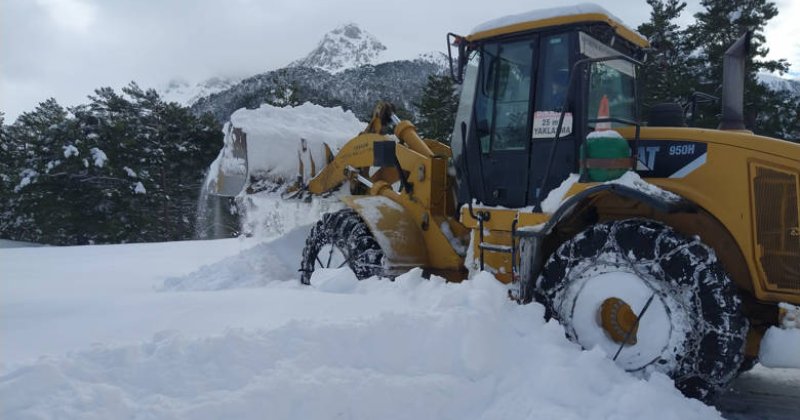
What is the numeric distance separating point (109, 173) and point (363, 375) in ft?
88.6

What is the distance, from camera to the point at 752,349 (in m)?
3.60

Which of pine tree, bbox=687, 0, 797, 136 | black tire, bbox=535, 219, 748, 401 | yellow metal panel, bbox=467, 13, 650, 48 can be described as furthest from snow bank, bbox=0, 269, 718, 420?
pine tree, bbox=687, 0, 797, 136

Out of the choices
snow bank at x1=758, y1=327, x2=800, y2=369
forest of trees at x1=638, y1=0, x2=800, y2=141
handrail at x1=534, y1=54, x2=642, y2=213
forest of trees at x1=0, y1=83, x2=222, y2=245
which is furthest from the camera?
forest of trees at x1=0, y1=83, x2=222, y2=245

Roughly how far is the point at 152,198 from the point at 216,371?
26953 millimetres

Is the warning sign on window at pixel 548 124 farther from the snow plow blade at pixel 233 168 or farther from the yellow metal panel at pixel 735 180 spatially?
the snow plow blade at pixel 233 168

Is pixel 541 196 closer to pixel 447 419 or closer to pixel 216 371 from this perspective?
pixel 447 419

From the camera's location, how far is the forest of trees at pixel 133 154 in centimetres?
2055

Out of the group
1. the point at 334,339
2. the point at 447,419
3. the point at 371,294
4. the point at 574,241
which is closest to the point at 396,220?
the point at 371,294

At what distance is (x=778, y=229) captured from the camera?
11.1 ft

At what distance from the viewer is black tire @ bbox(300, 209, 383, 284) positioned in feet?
18.3

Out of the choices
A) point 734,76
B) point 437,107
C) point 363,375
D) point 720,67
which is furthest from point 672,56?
point 363,375

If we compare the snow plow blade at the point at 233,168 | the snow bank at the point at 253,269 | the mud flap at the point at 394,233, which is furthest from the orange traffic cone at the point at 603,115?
the snow plow blade at the point at 233,168

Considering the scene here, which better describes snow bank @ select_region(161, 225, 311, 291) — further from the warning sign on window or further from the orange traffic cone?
the orange traffic cone

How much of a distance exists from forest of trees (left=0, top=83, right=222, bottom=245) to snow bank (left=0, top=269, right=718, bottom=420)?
25.8m
